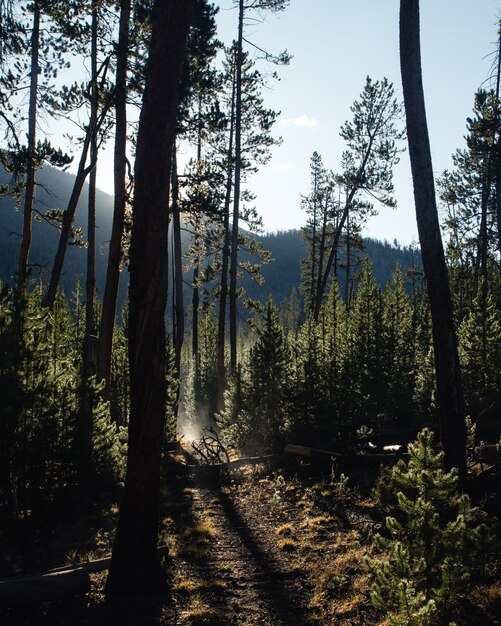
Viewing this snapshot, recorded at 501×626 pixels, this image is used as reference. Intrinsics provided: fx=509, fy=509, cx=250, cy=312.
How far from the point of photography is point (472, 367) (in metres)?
12.6

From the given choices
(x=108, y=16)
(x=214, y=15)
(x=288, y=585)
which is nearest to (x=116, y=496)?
(x=288, y=585)

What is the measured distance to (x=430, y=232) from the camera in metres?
7.21

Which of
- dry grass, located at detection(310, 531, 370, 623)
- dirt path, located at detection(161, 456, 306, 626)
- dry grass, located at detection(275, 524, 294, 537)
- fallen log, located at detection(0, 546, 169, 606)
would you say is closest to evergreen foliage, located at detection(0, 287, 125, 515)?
dirt path, located at detection(161, 456, 306, 626)

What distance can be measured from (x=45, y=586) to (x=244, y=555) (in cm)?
263

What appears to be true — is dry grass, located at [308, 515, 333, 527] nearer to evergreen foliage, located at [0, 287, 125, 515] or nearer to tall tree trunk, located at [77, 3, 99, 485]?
evergreen foliage, located at [0, 287, 125, 515]

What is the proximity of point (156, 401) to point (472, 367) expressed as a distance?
9807 mm

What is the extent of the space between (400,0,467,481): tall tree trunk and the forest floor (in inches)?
77.3

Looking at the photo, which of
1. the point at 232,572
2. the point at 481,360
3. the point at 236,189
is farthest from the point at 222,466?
the point at 236,189

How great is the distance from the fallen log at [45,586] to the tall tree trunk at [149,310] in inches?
14.1

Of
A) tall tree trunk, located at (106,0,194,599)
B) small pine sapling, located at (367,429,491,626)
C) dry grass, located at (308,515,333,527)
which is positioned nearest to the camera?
small pine sapling, located at (367,429,491,626)

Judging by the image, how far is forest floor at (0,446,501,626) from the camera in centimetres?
479

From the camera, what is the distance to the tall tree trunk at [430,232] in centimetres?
691

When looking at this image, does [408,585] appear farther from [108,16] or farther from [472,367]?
[108,16]

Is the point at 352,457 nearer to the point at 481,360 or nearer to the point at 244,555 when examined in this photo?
the point at 244,555
